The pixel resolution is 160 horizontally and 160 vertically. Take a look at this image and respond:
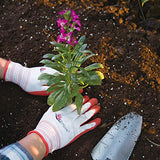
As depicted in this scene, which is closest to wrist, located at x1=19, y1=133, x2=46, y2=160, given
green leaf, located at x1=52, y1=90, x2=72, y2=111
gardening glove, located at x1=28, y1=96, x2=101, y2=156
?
gardening glove, located at x1=28, y1=96, x2=101, y2=156

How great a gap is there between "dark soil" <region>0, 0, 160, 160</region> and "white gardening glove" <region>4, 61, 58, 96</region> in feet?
0.28

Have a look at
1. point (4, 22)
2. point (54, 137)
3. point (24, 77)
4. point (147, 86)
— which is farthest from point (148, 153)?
point (4, 22)

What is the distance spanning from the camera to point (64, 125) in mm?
1606

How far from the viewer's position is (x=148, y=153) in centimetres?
166

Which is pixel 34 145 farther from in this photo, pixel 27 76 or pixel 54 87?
pixel 27 76

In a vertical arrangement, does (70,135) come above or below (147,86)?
below

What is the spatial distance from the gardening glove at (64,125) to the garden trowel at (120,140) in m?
0.14

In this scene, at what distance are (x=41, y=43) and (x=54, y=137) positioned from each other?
0.84 m

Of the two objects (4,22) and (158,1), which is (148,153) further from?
(4,22)

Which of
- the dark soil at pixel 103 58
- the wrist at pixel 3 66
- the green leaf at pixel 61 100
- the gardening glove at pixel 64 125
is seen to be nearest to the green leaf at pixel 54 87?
the green leaf at pixel 61 100

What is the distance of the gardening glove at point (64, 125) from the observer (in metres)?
1.53

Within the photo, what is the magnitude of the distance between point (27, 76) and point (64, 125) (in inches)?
19.4

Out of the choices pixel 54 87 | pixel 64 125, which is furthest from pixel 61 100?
pixel 64 125

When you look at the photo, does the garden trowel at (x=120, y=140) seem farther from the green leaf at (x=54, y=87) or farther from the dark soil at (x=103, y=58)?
the green leaf at (x=54, y=87)
